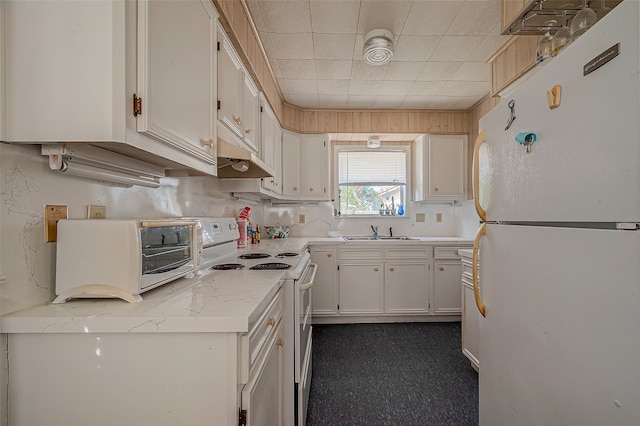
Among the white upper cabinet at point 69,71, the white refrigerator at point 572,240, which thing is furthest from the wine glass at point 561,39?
the white upper cabinet at point 69,71

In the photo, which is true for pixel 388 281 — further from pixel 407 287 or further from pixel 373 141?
pixel 373 141

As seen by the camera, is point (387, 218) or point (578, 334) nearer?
point (578, 334)

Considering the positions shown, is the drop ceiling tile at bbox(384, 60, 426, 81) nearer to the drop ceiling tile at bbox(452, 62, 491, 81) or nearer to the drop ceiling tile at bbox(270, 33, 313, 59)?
the drop ceiling tile at bbox(452, 62, 491, 81)

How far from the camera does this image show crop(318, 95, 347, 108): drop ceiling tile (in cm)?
300

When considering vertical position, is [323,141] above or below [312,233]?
above

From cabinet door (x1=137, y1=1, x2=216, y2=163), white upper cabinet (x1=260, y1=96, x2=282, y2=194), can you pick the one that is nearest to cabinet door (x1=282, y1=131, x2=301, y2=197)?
white upper cabinet (x1=260, y1=96, x2=282, y2=194)

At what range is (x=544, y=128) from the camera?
898 millimetres

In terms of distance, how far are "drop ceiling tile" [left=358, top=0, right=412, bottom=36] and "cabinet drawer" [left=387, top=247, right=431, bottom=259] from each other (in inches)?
80.1

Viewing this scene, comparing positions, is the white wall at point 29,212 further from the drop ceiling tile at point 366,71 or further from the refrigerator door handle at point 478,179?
the drop ceiling tile at point 366,71

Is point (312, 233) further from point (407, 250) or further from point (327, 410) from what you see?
point (327, 410)

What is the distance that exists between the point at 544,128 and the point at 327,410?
1.77 m

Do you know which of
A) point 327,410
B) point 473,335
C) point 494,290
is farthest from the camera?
point 473,335

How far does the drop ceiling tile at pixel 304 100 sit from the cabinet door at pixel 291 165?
1.08 ft

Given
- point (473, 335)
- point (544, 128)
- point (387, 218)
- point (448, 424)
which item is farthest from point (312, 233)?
point (544, 128)
